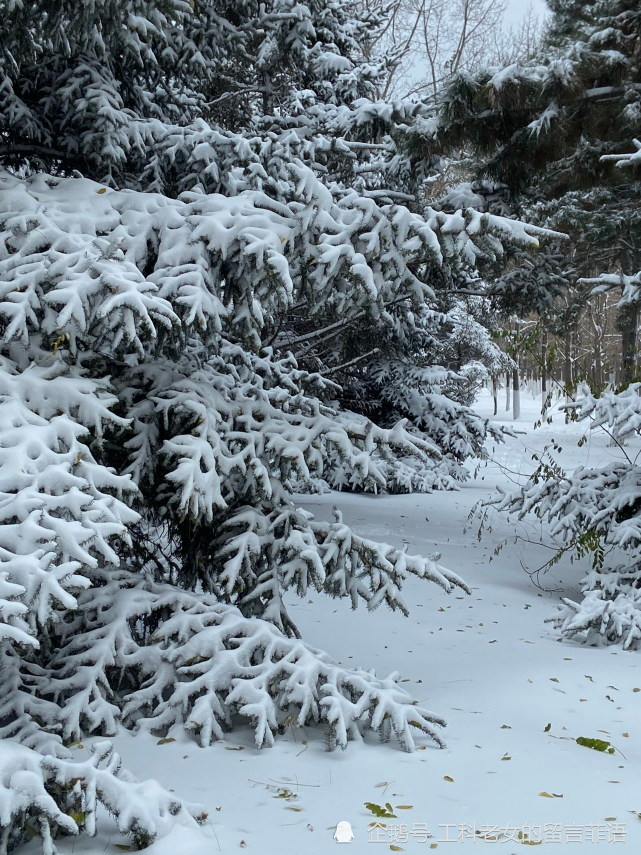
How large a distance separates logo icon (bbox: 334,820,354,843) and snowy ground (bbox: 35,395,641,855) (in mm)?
20

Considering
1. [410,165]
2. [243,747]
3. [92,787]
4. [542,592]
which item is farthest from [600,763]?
[410,165]

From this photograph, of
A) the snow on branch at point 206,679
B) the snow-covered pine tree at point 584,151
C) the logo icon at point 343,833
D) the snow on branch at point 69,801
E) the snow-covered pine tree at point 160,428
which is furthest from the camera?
the snow-covered pine tree at point 584,151

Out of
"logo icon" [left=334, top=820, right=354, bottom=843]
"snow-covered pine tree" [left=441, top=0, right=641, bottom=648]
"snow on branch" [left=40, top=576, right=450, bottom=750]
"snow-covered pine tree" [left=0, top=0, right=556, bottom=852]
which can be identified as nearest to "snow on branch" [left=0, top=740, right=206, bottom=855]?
"snow-covered pine tree" [left=0, top=0, right=556, bottom=852]

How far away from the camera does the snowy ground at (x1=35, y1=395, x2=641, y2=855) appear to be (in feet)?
9.56

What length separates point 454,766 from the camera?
3.54 m

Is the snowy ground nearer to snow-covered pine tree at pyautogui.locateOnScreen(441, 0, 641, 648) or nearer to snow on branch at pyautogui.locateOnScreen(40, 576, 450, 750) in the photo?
snow on branch at pyautogui.locateOnScreen(40, 576, 450, 750)

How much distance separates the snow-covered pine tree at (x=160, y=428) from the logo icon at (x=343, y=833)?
64cm

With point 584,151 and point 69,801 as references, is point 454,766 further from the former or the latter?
point 584,151

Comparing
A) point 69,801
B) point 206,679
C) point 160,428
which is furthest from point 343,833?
point 160,428

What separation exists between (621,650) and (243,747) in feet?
10.5

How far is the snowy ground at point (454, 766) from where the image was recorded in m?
2.91

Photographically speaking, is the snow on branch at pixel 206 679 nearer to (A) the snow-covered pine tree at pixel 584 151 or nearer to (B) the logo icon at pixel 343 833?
(B) the logo icon at pixel 343 833

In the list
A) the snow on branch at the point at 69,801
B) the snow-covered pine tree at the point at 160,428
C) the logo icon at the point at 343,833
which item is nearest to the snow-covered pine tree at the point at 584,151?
the snow-covered pine tree at the point at 160,428

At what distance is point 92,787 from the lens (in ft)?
9.06
